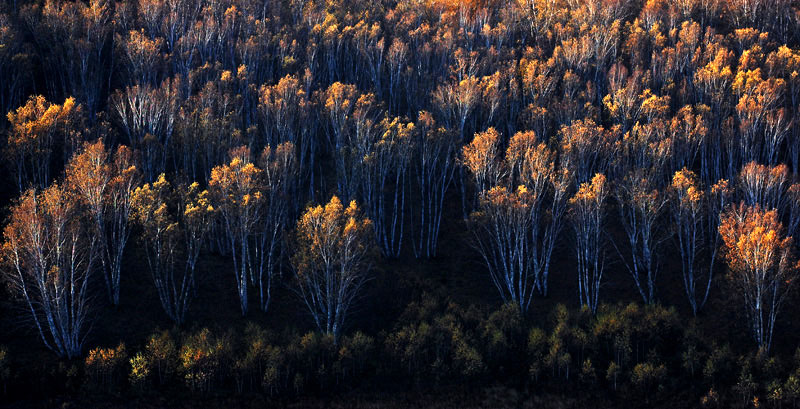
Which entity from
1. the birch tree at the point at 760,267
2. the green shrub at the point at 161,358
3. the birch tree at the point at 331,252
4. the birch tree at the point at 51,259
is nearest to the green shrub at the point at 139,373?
the green shrub at the point at 161,358

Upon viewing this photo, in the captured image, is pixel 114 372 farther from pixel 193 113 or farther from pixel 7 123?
pixel 7 123

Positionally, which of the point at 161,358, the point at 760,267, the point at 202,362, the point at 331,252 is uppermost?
the point at 331,252

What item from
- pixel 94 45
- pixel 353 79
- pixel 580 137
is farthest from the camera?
pixel 353 79

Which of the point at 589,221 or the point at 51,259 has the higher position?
the point at 589,221

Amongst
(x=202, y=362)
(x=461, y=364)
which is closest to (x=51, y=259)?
(x=202, y=362)

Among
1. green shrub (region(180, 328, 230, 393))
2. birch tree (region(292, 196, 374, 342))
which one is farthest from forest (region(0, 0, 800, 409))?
birch tree (region(292, 196, 374, 342))

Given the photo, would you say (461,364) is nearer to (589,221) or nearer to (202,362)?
(589,221)

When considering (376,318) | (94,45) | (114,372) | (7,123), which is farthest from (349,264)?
(94,45)

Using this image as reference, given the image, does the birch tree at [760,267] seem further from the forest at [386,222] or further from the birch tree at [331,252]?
the birch tree at [331,252]
